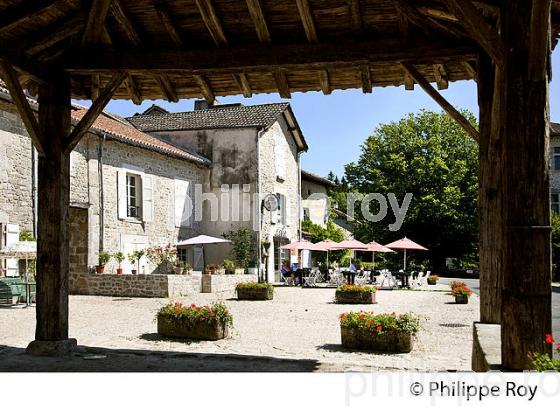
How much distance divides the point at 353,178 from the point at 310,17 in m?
34.0

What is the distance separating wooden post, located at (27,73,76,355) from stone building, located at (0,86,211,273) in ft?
25.0

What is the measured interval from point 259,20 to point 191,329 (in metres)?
4.36

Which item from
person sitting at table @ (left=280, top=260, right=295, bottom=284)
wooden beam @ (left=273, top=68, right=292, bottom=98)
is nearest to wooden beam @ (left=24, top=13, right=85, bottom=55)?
wooden beam @ (left=273, top=68, right=292, bottom=98)

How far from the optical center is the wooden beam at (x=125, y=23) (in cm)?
582

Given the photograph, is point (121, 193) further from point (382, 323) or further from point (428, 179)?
point (428, 179)

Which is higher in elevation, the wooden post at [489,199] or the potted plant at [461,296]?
the wooden post at [489,199]

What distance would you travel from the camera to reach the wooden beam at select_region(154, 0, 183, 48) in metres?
5.76

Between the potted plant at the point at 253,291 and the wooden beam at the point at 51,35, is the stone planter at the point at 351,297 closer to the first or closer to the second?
the potted plant at the point at 253,291

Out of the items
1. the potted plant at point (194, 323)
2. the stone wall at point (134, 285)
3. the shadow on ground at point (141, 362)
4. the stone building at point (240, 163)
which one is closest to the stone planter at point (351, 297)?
the stone wall at point (134, 285)

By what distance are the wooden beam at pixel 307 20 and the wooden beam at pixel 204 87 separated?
1.38 meters

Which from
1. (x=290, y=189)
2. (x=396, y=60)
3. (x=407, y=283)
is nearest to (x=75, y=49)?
(x=396, y=60)

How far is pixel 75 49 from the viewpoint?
640 centimetres

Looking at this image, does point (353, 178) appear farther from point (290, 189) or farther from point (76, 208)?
point (76, 208)

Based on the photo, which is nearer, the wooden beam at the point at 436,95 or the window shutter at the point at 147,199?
the wooden beam at the point at 436,95
